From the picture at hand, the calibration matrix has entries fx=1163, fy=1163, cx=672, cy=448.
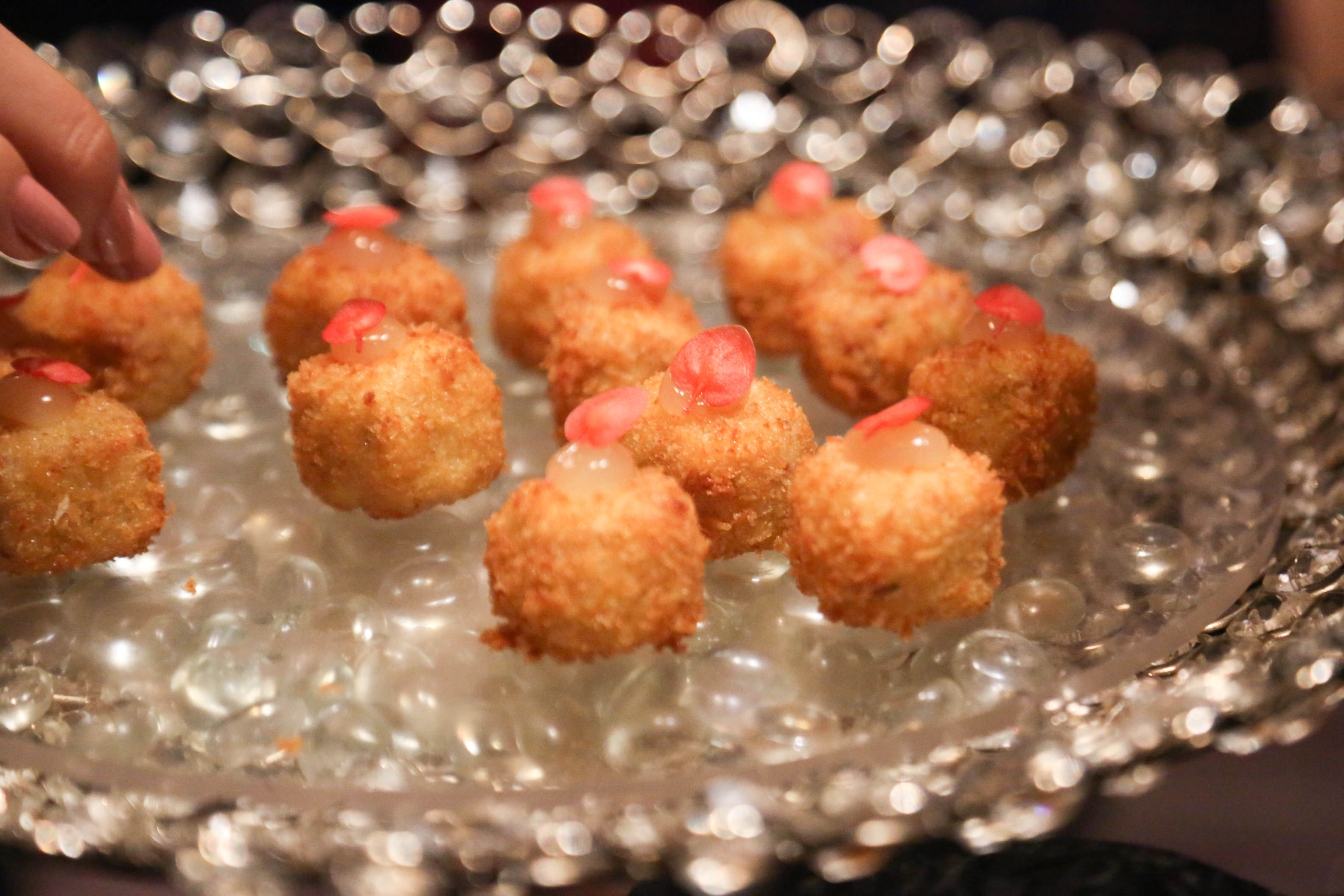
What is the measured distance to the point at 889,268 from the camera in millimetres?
2518

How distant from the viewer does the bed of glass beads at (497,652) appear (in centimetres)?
183

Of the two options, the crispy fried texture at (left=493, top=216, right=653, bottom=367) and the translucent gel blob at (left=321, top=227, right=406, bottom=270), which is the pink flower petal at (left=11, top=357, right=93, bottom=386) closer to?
the translucent gel blob at (left=321, top=227, right=406, bottom=270)

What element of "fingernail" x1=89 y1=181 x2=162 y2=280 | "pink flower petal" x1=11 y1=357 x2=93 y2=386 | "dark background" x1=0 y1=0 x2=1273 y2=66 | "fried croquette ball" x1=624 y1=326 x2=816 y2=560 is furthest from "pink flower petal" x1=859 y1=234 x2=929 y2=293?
"dark background" x1=0 y1=0 x2=1273 y2=66

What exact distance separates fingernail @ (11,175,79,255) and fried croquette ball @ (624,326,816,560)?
0.99 meters

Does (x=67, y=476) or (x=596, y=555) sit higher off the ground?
(x=596, y=555)

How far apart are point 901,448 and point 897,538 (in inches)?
6.2

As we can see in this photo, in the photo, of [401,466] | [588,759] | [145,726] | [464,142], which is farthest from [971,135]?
[145,726]

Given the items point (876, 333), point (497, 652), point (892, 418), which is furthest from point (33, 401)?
point (876, 333)

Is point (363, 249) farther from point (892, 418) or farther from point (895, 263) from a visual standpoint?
point (892, 418)

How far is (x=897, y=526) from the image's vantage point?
72.4 inches

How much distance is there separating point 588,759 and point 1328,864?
1.10 m

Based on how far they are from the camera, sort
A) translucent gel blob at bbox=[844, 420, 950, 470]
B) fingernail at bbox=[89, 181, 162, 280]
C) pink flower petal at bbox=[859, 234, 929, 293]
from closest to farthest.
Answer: translucent gel blob at bbox=[844, 420, 950, 470] → fingernail at bbox=[89, 181, 162, 280] → pink flower petal at bbox=[859, 234, 929, 293]

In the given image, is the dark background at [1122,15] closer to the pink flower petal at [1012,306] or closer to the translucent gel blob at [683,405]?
the pink flower petal at [1012,306]

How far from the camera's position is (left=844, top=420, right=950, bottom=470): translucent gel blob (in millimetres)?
1898
